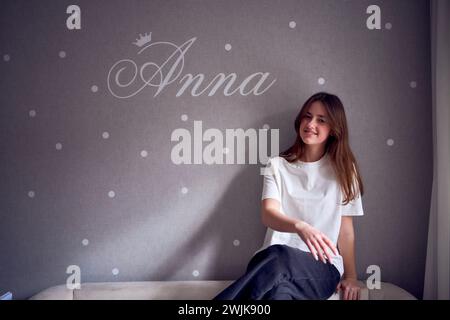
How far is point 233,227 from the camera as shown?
1.52m

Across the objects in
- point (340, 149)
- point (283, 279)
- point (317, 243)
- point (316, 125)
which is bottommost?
point (283, 279)

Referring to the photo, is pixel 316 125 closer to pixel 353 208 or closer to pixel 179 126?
pixel 353 208

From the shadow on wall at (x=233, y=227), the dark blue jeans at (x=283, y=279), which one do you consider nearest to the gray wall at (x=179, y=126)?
the shadow on wall at (x=233, y=227)

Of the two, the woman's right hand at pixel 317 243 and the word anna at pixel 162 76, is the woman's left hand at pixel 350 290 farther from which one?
the word anna at pixel 162 76

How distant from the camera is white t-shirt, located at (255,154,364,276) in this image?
136 centimetres

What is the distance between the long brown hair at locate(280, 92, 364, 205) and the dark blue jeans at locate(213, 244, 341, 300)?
0.33 metres

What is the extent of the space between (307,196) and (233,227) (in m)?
0.38

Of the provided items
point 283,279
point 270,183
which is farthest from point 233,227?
point 283,279

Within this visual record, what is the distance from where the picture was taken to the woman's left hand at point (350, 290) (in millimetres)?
1327

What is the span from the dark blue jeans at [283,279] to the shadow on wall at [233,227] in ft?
0.88

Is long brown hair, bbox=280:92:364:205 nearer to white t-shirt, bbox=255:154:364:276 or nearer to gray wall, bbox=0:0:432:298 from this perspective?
white t-shirt, bbox=255:154:364:276

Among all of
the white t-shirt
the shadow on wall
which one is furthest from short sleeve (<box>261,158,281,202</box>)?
the shadow on wall
